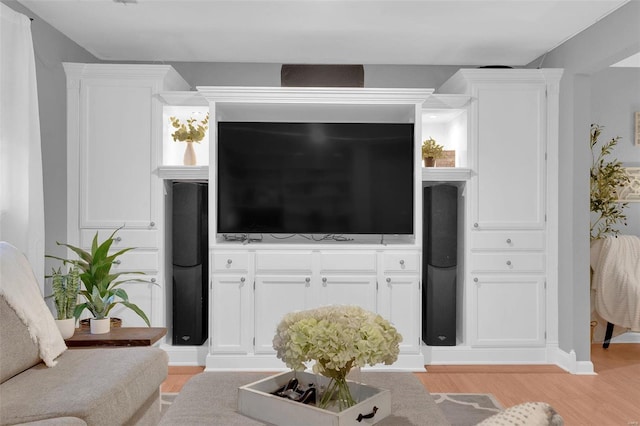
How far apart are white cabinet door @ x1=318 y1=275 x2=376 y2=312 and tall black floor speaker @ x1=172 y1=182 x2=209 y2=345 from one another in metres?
0.99

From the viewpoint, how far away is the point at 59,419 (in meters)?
1.78

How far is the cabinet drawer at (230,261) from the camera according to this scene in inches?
159

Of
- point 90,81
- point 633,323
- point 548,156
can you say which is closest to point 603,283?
point 633,323

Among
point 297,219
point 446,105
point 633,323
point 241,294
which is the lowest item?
point 633,323

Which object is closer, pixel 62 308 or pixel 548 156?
pixel 62 308

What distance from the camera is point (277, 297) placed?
13.3 feet

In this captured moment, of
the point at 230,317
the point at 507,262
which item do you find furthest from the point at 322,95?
the point at 507,262

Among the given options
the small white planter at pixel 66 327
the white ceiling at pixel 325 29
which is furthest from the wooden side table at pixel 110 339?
the white ceiling at pixel 325 29

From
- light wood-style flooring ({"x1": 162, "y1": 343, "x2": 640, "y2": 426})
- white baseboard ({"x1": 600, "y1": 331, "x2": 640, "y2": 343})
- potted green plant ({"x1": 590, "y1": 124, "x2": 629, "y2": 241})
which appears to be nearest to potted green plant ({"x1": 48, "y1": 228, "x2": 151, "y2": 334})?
light wood-style flooring ({"x1": 162, "y1": 343, "x2": 640, "y2": 426})

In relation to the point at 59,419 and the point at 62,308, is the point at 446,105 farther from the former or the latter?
the point at 59,419

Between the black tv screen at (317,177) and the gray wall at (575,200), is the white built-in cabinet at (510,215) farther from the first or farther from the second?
the black tv screen at (317,177)

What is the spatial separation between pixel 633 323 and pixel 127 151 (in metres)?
4.41

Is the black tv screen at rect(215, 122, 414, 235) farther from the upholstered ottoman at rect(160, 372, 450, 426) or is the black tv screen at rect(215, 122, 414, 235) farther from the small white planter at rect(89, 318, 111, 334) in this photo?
the upholstered ottoman at rect(160, 372, 450, 426)

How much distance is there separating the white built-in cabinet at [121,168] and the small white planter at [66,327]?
123 centimetres
